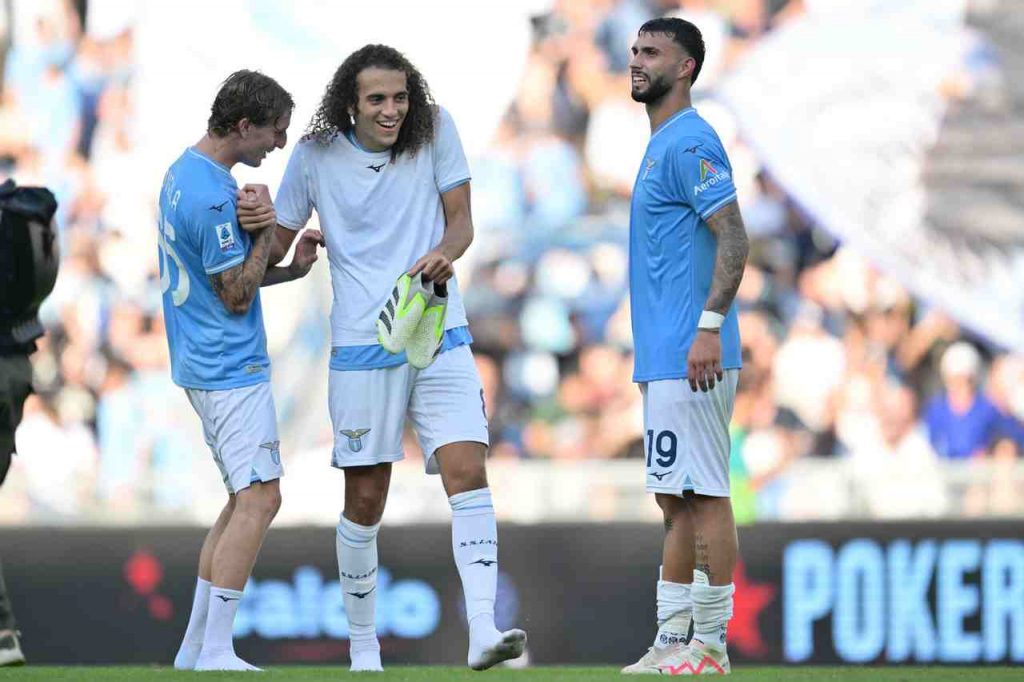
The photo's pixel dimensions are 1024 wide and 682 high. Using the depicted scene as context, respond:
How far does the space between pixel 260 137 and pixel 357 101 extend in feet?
1.07

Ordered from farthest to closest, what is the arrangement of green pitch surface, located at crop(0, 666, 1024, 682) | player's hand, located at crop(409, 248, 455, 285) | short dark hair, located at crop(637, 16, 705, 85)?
short dark hair, located at crop(637, 16, 705, 85) → player's hand, located at crop(409, 248, 455, 285) → green pitch surface, located at crop(0, 666, 1024, 682)

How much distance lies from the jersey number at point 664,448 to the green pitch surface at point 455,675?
650mm

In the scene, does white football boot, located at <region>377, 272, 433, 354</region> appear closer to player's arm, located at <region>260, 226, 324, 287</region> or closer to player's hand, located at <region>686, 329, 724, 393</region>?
player's arm, located at <region>260, 226, 324, 287</region>

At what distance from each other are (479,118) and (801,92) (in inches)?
75.5

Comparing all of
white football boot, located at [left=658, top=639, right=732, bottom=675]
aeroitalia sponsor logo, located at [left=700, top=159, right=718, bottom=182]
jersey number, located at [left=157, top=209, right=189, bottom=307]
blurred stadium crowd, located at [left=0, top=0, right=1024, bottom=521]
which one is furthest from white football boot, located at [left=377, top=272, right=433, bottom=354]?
blurred stadium crowd, located at [left=0, top=0, right=1024, bottom=521]

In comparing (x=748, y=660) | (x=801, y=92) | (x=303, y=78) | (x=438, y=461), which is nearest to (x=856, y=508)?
(x=748, y=660)

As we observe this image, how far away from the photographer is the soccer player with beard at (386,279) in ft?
17.7

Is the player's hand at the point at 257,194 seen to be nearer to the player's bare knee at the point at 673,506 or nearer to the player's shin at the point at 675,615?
the player's bare knee at the point at 673,506

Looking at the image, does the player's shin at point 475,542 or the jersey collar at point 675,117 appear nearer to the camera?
the player's shin at point 475,542

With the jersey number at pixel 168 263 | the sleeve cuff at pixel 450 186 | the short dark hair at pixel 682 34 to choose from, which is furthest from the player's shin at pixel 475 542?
the short dark hair at pixel 682 34

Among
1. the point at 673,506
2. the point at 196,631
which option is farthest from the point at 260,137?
the point at 673,506

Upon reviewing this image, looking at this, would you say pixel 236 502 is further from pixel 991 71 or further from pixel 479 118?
pixel 991 71

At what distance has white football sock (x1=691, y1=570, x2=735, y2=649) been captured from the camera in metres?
5.37

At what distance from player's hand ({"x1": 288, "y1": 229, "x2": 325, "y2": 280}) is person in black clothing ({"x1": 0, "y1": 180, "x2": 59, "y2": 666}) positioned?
103 centimetres
